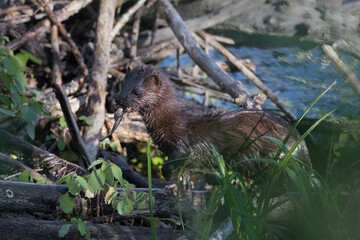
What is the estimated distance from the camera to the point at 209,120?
4.18 metres

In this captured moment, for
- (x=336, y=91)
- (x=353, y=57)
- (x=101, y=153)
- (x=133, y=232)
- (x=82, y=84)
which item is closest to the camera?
(x=353, y=57)

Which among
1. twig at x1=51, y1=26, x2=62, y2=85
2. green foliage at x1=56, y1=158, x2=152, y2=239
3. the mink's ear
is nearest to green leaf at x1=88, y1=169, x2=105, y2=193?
green foliage at x1=56, y1=158, x2=152, y2=239

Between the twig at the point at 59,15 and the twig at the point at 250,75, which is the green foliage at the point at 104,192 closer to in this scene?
the twig at the point at 250,75

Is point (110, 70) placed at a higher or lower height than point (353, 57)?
lower

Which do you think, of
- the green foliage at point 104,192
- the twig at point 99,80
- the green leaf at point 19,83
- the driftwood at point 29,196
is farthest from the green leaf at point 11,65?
the green foliage at point 104,192

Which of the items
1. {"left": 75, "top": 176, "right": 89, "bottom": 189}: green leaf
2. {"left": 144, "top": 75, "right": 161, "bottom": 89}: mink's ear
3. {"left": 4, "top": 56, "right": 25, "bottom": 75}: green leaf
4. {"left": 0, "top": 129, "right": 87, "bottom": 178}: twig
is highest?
{"left": 4, "top": 56, "right": 25, "bottom": 75}: green leaf

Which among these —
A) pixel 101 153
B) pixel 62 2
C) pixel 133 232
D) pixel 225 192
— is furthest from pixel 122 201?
pixel 62 2

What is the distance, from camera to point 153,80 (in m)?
4.11

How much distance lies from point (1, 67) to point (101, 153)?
49.3 inches

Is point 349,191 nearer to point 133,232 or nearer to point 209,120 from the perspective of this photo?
point 133,232

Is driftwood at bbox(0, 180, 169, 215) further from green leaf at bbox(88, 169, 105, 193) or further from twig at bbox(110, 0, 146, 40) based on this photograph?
twig at bbox(110, 0, 146, 40)

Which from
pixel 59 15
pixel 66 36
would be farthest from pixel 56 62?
pixel 59 15

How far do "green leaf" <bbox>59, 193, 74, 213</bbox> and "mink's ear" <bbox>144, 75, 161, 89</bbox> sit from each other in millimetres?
1299

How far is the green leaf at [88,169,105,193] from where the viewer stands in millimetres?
3070
